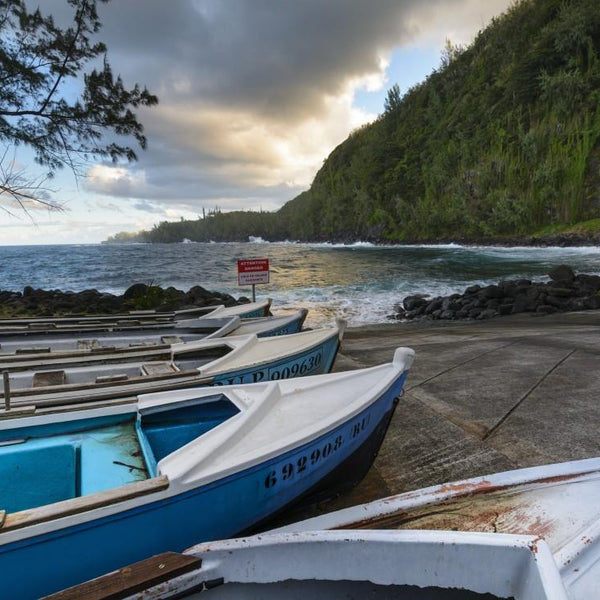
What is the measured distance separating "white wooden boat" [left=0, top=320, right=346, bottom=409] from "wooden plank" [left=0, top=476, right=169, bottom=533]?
1.50 metres

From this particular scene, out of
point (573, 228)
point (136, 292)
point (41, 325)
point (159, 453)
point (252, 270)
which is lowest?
point (159, 453)

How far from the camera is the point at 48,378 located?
4.09 metres

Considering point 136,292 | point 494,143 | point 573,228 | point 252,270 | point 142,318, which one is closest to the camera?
point 142,318

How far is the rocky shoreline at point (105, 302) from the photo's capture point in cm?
1534

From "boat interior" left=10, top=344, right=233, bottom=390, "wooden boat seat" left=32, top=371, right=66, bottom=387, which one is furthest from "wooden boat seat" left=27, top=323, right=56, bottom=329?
"wooden boat seat" left=32, top=371, right=66, bottom=387

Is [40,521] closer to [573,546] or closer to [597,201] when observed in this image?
[573,546]

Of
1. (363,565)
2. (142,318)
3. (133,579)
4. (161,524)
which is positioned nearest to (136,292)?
(142,318)

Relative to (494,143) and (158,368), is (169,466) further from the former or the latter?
(494,143)

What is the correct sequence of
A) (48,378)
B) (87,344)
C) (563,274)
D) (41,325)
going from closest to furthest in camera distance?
(48,378) < (87,344) < (41,325) < (563,274)

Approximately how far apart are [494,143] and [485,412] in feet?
234

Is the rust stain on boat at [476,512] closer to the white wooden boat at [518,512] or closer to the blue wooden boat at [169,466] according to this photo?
the white wooden boat at [518,512]

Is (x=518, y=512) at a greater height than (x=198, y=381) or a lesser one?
lesser

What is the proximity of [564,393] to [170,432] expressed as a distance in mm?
4982

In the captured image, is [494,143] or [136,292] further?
[494,143]
